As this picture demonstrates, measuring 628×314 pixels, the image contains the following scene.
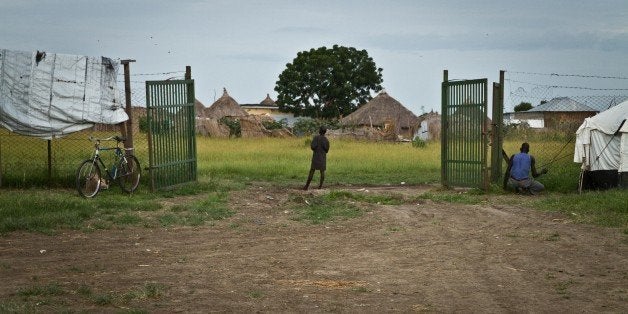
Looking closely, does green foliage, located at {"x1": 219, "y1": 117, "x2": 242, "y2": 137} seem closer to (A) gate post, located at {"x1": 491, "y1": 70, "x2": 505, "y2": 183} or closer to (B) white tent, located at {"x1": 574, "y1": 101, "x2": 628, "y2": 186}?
(A) gate post, located at {"x1": 491, "y1": 70, "x2": 505, "y2": 183}

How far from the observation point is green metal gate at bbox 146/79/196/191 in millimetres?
16469

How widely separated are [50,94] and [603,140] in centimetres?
1141

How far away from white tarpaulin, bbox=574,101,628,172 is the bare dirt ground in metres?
4.30

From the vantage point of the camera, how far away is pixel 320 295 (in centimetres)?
764

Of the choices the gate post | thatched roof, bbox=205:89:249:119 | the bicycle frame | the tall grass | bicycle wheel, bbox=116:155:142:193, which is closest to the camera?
the bicycle frame

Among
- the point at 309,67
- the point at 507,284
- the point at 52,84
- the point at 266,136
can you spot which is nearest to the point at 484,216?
the point at 507,284

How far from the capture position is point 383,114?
53.0 metres

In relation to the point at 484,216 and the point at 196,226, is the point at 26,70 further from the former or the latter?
the point at 484,216

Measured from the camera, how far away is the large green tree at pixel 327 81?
217ft

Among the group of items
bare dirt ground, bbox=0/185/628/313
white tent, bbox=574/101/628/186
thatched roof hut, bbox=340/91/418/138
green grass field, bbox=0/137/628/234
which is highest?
thatched roof hut, bbox=340/91/418/138

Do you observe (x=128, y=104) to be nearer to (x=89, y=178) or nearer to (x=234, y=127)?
(x=89, y=178)

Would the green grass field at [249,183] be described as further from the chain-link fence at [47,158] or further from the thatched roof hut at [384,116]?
the thatched roof hut at [384,116]

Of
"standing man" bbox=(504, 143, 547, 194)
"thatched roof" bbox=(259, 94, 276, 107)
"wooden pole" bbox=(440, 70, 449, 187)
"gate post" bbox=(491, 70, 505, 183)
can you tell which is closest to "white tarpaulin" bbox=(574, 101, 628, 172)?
"standing man" bbox=(504, 143, 547, 194)

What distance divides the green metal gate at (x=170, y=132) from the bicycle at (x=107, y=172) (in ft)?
1.60
